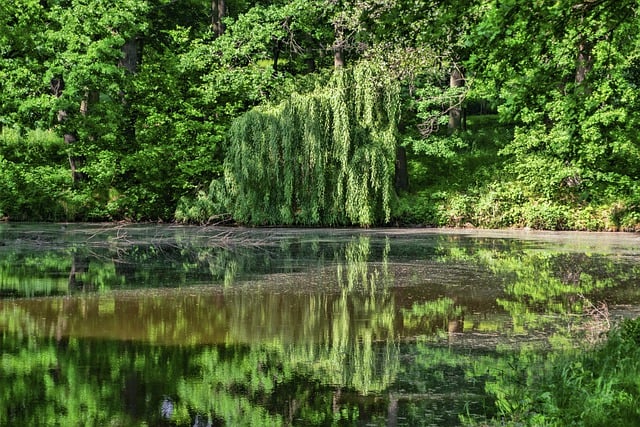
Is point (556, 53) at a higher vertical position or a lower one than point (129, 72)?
lower

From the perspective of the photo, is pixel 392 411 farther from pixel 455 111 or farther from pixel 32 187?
pixel 455 111

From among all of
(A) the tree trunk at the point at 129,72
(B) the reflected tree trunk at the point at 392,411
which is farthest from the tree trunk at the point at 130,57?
(B) the reflected tree trunk at the point at 392,411

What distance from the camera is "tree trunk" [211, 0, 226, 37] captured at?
33812mm

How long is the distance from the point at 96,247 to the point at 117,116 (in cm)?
1123

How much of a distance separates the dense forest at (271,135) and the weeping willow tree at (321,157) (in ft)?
0.14

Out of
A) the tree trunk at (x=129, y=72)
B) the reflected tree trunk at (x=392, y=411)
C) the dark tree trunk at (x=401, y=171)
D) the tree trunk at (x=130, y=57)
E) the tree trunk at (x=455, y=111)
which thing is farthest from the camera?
the tree trunk at (x=130, y=57)

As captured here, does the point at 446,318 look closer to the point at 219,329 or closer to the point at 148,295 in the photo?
the point at 219,329

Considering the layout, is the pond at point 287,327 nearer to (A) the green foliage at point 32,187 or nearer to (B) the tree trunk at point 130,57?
(A) the green foliage at point 32,187

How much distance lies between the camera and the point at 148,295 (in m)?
12.0

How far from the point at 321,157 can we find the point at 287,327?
16622mm

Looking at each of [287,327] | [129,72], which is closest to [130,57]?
[129,72]

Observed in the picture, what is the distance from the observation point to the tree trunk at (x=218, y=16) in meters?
33.8

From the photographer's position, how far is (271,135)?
2620 centimetres

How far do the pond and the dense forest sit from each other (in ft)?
23.1
